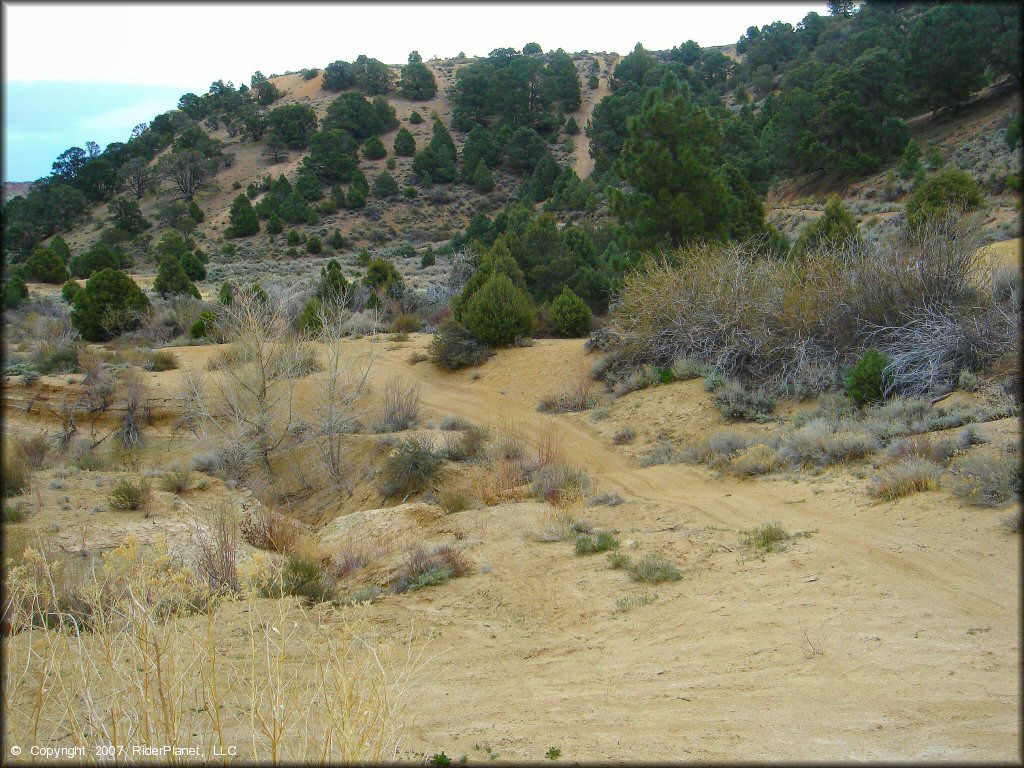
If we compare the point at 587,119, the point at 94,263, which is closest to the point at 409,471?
the point at 94,263

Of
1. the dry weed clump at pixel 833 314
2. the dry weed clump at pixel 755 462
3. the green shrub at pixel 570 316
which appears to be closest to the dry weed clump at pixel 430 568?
the dry weed clump at pixel 755 462

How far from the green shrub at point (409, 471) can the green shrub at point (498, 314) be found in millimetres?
8181

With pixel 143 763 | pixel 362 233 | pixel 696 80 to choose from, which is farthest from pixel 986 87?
pixel 143 763

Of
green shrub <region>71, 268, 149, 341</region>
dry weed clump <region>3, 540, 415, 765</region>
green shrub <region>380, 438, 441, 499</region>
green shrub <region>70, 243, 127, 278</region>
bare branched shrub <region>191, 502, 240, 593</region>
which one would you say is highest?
green shrub <region>70, 243, 127, 278</region>

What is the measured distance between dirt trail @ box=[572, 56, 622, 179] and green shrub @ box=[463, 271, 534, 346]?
39.5m

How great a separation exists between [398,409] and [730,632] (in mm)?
10754

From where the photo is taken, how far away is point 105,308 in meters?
23.0

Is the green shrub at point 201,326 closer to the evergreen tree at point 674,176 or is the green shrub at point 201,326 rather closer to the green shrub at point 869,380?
the evergreen tree at point 674,176

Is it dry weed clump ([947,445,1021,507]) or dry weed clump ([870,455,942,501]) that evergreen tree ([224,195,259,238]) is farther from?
dry weed clump ([947,445,1021,507])

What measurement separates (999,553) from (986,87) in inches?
1773

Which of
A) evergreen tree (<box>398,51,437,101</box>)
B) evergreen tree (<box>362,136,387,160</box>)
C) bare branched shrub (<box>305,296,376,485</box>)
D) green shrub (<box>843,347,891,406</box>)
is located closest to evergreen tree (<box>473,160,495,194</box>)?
evergreen tree (<box>362,136,387,160</box>)

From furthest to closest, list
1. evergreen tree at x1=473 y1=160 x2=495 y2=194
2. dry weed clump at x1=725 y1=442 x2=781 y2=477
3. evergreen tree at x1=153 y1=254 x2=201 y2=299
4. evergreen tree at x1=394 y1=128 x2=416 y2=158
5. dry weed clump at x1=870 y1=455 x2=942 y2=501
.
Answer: evergreen tree at x1=394 y1=128 x2=416 y2=158 < evergreen tree at x1=473 y1=160 x2=495 y2=194 < evergreen tree at x1=153 y1=254 x2=201 y2=299 < dry weed clump at x1=725 y1=442 x2=781 y2=477 < dry weed clump at x1=870 y1=455 x2=942 y2=501

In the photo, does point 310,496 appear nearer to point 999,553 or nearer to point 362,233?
point 999,553

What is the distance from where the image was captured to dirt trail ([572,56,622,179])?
2346 inches
